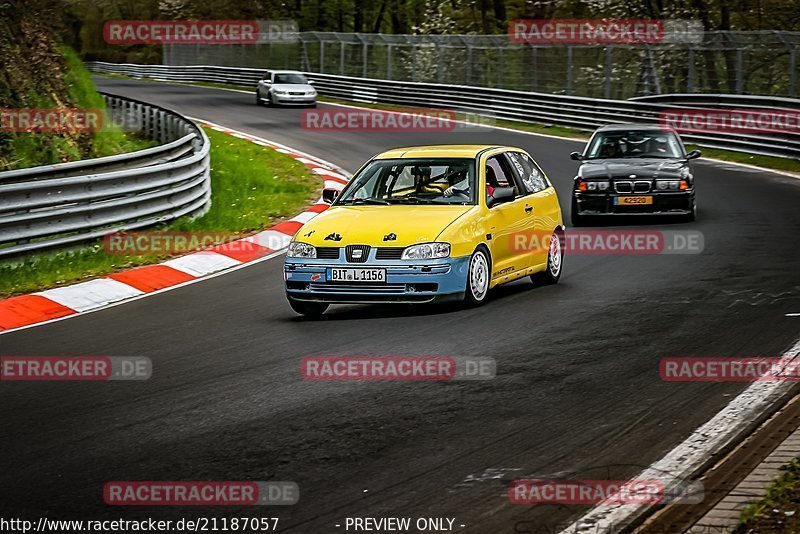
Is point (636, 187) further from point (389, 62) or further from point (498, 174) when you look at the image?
point (389, 62)

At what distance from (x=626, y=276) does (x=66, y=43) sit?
1339cm

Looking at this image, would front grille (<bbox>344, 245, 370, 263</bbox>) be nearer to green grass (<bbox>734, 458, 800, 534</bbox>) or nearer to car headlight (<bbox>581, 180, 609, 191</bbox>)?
green grass (<bbox>734, 458, 800, 534</bbox>)

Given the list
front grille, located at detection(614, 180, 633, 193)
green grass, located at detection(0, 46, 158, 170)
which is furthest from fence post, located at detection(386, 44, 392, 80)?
front grille, located at detection(614, 180, 633, 193)

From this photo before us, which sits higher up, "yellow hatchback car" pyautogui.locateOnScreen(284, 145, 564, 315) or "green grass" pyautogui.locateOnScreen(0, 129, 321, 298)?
"yellow hatchback car" pyautogui.locateOnScreen(284, 145, 564, 315)

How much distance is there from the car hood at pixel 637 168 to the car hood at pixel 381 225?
266 inches

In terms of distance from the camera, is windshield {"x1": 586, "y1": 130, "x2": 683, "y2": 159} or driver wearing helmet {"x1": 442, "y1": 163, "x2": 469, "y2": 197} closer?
driver wearing helmet {"x1": 442, "y1": 163, "x2": 469, "y2": 197}

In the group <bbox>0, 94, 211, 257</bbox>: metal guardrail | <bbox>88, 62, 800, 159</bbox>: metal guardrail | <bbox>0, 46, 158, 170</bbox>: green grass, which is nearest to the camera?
<bbox>0, 94, 211, 257</bbox>: metal guardrail

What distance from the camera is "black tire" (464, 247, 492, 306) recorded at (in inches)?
423

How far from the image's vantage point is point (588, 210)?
17641 millimetres

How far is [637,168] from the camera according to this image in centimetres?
1756

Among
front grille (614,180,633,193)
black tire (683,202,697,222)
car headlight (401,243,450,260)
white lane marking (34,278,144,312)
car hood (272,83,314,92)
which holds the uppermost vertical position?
car headlight (401,243,450,260)

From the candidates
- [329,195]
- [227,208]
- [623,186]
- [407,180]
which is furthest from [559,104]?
[329,195]

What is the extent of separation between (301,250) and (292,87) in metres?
33.9

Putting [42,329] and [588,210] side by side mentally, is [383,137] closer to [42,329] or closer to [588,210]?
[588,210]
